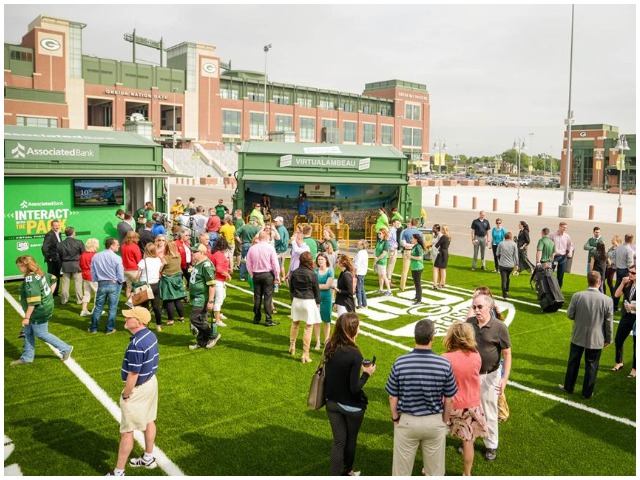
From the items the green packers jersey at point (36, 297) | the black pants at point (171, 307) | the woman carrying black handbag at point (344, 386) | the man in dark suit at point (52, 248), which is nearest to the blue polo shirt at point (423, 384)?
the woman carrying black handbag at point (344, 386)

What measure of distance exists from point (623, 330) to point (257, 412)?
5.83 meters

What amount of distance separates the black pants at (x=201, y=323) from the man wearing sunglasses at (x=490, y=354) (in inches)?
194

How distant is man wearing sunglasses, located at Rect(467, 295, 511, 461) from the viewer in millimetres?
6180

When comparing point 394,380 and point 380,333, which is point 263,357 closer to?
point 380,333

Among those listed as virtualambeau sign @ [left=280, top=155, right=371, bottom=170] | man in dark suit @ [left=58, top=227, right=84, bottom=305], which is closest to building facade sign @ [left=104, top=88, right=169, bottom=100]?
virtualambeau sign @ [left=280, top=155, right=371, bottom=170]

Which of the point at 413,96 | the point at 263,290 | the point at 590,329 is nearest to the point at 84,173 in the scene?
the point at 263,290

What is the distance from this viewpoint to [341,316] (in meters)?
5.62

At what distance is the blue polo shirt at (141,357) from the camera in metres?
5.71

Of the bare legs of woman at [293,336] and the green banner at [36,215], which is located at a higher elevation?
the green banner at [36,215]

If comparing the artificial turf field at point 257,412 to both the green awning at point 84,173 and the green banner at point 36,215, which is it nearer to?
the green banner at point 36,215

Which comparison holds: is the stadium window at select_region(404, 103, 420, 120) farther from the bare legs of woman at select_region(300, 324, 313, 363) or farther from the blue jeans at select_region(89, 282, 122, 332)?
the bare legs of woman at select_region(300, 324, 313, 363)

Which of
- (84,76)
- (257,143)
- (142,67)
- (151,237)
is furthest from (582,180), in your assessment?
(151,237)

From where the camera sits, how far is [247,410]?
746cm

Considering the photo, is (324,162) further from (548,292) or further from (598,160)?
(598,160)
